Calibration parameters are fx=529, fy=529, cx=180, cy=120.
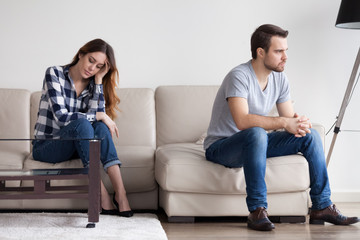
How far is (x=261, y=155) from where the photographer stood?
8.43 feet

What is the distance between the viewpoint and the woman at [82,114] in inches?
112

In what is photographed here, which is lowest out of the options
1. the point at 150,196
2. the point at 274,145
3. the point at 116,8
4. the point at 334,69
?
the point at 150,196

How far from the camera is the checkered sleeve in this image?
113 inches

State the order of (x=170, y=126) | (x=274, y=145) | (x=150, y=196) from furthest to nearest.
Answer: (x=170, y=126) → (x=150, y=196) → (x=274, y=145)

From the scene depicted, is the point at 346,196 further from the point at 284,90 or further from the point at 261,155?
the point at 261,155

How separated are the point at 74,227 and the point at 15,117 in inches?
46.7

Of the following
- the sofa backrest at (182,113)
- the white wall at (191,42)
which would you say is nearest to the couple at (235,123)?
the sofa backrest at (182,113)

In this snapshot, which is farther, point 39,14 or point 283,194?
point 39,14

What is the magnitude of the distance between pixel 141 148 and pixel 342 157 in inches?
65.3

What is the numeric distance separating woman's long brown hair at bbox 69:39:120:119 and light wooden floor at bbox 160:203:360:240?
78 centimetres

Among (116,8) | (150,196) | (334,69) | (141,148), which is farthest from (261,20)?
(150,196)

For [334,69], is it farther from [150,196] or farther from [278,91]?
[150,196]

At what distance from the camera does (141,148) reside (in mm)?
3301

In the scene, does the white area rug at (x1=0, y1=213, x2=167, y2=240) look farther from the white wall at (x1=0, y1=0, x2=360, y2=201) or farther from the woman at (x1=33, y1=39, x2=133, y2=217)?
the white wall at (x1=0, y1=0, x2=360, y2=201)
